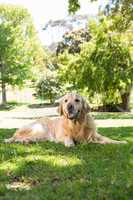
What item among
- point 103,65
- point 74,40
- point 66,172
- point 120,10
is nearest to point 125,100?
point 103,65

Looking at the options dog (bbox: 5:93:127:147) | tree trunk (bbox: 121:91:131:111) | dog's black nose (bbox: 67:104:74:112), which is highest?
dog's black nose (bbox: 67:104:74:112)

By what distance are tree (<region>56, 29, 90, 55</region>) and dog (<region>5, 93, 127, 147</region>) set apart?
5073 cm

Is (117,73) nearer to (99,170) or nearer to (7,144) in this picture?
(7,144)

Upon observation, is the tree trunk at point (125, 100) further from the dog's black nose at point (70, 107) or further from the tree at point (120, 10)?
the dog's black nose at point (70, 107)

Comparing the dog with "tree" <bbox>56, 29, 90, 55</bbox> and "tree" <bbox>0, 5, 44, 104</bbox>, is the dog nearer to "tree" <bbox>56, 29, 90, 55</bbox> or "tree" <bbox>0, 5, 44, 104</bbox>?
"tree" <bbox>0, 5, 44, 104</bbox>

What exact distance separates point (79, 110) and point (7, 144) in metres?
1.63

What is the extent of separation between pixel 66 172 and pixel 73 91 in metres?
4.08

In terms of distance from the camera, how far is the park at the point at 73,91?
6.57 metres

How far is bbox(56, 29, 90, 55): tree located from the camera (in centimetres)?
6238

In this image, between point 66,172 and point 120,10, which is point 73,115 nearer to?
point 66,172

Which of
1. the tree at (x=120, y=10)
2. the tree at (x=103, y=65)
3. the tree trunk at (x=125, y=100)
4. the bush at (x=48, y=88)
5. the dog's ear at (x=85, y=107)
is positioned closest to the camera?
the dog's ear at (x=85, y=107)

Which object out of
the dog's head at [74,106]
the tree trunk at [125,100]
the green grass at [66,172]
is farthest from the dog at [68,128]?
the tree trunk at [125,100]

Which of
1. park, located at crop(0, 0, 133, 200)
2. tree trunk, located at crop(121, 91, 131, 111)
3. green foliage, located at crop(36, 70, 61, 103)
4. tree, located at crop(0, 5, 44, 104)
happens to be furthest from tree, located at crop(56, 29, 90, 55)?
tree trunk, located at crop(121, 91, 131, 111)

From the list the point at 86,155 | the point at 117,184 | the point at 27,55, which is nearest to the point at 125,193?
the point at 117,184
